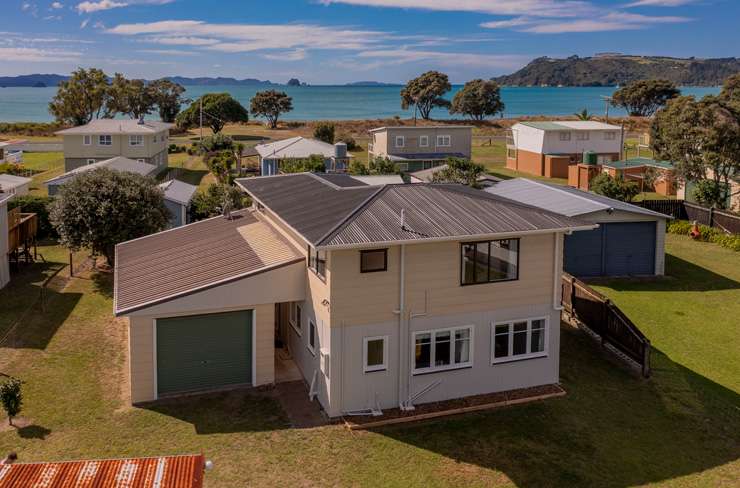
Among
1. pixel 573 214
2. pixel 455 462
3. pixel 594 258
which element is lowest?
pixel 455 462

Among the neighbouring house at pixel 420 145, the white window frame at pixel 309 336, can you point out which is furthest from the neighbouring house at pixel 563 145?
the white window frame at pixel 309 336

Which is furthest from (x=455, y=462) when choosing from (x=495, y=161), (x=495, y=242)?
(x=495, y=161)

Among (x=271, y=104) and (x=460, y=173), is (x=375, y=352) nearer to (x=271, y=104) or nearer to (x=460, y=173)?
(x=460, y=173)

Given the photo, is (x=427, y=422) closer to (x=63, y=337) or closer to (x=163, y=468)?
(x=163, y=468)

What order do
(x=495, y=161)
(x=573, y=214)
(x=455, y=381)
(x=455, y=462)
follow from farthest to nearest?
1. (x=495, y=161)
2. (x=573, y=214)
3. (x=455, y=381)
4. (x=455, y=462)

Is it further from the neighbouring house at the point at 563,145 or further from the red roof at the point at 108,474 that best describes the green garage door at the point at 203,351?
the neighbouring house at the point at 563,145

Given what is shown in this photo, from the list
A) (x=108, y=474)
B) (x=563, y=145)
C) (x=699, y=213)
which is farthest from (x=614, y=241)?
(x=563, y=145)
